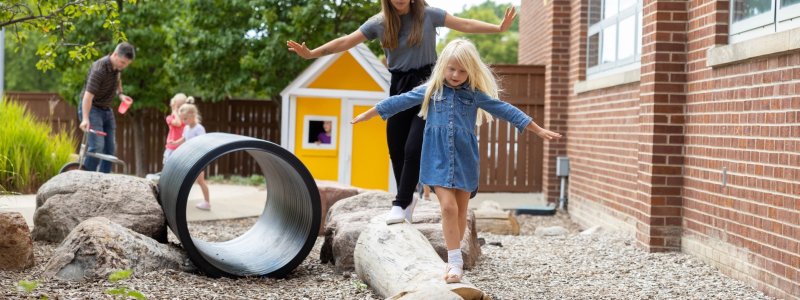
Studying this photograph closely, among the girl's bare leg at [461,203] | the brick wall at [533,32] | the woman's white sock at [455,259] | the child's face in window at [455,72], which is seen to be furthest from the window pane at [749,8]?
the brick wall at [533,32]

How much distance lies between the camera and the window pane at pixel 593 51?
12.2m

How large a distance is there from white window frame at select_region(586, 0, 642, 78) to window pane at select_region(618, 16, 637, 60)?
4 cm

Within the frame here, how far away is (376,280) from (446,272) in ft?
2.02

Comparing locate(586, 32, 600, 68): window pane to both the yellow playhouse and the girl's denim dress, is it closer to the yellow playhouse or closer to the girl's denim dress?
the yellow playhouse

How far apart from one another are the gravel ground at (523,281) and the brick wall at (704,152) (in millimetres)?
239

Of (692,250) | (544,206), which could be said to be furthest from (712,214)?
(544,206)

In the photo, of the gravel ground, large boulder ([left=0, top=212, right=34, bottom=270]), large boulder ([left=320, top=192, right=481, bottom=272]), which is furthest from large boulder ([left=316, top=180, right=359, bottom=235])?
large boulder ([left=0, top=212, right=34, bottom=270])

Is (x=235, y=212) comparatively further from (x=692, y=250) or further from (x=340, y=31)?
(x=340, y=31)

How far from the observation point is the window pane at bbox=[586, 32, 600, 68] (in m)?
12.2

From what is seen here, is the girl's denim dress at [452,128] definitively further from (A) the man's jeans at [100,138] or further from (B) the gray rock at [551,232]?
(A) the man's jeans at [100,138]

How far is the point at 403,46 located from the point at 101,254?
2237 mm

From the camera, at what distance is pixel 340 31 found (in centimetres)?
1892

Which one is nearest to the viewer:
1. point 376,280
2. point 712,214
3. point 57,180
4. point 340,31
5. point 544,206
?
point 376,280

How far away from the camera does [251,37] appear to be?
1897 cm
